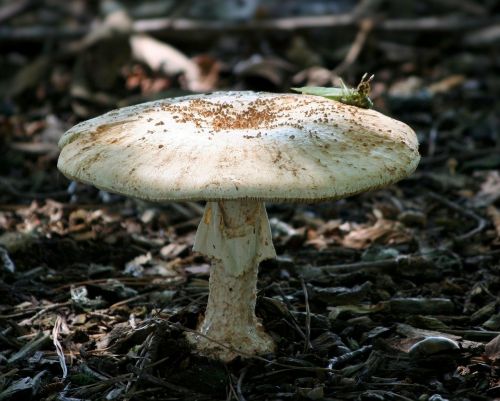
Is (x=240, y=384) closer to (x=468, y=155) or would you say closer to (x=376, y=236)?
(x=376, y=236)

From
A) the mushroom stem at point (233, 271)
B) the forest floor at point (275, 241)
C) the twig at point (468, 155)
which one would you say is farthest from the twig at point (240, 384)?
the twig at point (468, 155)

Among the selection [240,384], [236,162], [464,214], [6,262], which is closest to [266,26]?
[464,214]

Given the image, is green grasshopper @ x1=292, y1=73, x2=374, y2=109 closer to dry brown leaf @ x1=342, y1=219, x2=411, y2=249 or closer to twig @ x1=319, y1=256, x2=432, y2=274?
twig @ x1=319, y1=256, x2=432, y2=274

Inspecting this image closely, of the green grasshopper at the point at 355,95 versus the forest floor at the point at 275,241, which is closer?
the forest floor at the point at 275,241

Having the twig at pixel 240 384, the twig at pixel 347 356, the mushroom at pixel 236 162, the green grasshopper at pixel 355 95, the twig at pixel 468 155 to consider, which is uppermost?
the green grasshopper at pixel 355 95

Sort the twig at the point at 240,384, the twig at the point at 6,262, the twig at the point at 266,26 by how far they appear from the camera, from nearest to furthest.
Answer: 1. the twig at the point at 240,384
2. the twig at the point at 6,262
3. the twig at the point at 266,26

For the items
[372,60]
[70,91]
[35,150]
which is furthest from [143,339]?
[372,60]

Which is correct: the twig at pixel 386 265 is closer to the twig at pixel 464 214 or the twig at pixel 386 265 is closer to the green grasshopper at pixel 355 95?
the twig at pixel 464 214

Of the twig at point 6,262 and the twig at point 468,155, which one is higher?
the twig at point 468,155
